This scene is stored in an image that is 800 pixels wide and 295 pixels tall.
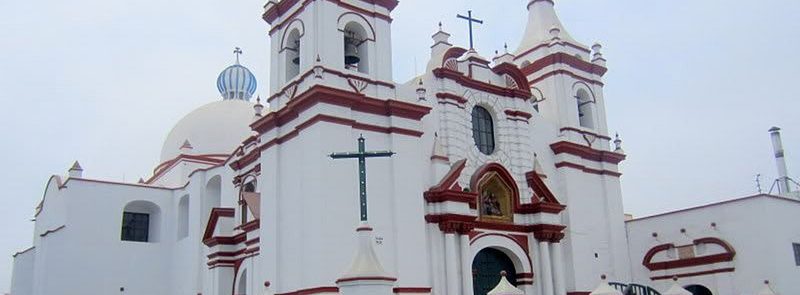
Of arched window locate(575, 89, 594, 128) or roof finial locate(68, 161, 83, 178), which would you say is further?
roof finial locate(68, 161, 83, 178)

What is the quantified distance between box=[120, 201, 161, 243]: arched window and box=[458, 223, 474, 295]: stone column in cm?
1243

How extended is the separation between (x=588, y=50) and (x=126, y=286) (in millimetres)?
15345

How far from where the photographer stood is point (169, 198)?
1005 inches

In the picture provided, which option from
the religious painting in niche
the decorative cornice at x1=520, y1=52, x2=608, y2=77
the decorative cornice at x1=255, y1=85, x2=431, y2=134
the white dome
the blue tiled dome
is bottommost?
the religious painting in niche

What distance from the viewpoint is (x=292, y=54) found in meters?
17.6

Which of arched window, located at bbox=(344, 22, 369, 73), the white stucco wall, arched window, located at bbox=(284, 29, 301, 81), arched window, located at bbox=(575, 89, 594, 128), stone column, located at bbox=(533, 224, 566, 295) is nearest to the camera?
arched window, located at bbox=(344, 22, 369, 73)

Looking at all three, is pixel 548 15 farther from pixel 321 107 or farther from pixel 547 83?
pixel 321 107

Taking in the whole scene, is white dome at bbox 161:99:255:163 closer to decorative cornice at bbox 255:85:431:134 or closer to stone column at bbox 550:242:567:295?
decorative cornice at bbox 255:85:431:134

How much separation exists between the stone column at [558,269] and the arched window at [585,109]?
14.2ft

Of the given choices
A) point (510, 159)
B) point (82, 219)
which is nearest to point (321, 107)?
point (510, 159)

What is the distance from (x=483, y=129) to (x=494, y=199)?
71.8 inches

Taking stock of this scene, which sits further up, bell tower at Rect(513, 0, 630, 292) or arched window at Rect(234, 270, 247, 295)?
bell tower at Rect(513, 0, 630, 292)

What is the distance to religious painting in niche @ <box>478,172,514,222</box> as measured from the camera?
17.7 meters

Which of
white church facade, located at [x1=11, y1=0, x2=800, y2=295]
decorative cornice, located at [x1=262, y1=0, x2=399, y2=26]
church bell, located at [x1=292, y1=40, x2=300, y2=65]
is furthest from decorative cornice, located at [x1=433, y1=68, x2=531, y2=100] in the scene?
church bell, located at [x1=292, y1=40, x2=300, y2=65]
